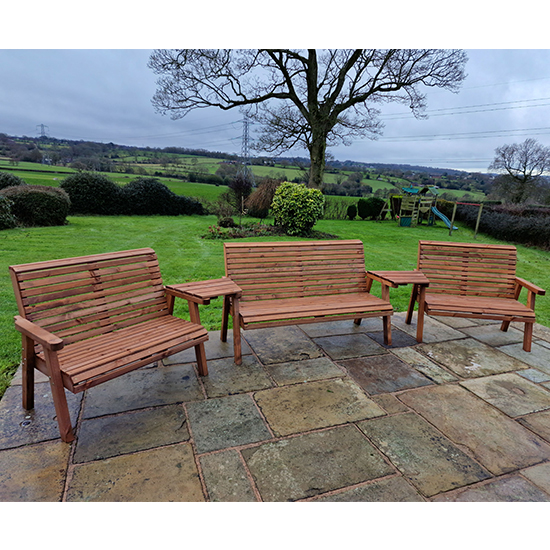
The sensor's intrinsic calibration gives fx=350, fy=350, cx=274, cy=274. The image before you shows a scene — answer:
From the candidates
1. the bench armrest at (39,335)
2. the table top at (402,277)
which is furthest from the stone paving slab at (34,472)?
the table top at (402,277)

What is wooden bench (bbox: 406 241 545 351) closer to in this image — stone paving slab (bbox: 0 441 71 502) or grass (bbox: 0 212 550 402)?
grass (bbox: 0 212 550 402)

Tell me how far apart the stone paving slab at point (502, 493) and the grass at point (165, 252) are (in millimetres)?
2906

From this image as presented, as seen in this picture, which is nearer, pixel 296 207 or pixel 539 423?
pixel 539 423

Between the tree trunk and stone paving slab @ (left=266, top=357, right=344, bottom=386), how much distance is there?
13250 millimetres

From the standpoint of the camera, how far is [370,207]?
63.7ft

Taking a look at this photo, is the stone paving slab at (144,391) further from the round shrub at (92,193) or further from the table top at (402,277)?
the round shrub at (92,193)

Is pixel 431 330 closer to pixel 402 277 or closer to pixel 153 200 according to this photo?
pixel 402 277

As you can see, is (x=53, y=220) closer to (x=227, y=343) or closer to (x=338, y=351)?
(x=227, y=343)

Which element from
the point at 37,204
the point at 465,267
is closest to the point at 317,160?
the point at 37,204

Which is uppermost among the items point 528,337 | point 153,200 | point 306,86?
point 306,86

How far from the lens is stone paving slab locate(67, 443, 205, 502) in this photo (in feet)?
6.12

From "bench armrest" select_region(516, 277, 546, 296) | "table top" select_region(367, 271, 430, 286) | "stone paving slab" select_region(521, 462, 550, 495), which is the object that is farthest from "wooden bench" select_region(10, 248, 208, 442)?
"bench armrest" select_region(516, 277, 546, 296)

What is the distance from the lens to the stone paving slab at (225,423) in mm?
2299

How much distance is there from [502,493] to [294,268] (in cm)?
263
